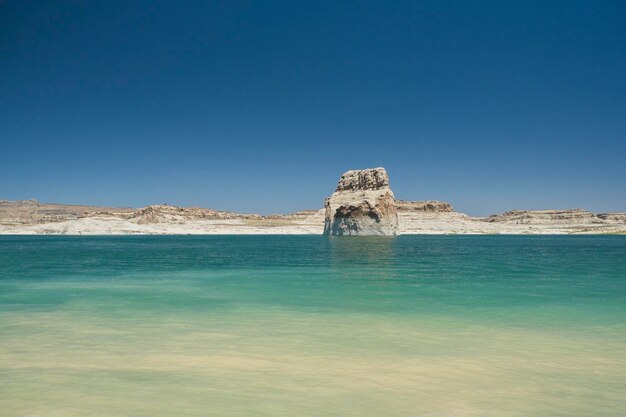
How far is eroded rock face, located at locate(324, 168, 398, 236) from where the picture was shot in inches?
3563

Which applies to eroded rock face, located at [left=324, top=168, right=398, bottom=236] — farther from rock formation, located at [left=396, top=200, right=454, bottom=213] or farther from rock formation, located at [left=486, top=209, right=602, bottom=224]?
rock formation, located at [left=486, top=209, right=602, bottom=224]

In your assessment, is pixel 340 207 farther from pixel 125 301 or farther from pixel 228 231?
pixel 125 301

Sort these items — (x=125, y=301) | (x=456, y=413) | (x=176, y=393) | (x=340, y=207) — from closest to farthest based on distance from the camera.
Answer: (x=456, y=413) < (x=176, y=393) < (x=125, y=301) < (x=340, y=207)

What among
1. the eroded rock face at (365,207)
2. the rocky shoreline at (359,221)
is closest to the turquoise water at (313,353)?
the eroded rock face at (365,207)

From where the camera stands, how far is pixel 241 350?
312 inches

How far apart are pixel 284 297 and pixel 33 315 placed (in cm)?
711

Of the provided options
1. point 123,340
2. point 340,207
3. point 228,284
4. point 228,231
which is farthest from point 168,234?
point 123,340

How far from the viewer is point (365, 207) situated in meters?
90.1

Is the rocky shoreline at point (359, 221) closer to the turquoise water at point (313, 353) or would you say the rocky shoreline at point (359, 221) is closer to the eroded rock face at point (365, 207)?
the eroded rock face at point (365, 207)

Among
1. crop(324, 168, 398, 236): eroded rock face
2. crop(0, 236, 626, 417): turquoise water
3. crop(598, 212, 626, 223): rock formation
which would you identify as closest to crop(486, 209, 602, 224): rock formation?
crop(598, 212, 626, 223): rock formation

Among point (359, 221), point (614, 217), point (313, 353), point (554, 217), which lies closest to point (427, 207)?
point (554, 217)

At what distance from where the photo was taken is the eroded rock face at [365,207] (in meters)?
90.5

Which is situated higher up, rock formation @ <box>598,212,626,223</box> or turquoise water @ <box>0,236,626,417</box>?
rock formation @ <box>598,212,626,223</box>

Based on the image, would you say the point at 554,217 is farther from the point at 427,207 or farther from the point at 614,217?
the point at 427,207
